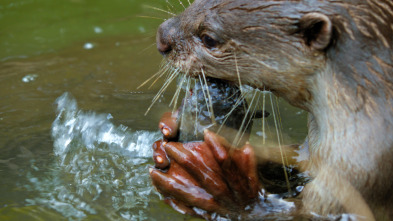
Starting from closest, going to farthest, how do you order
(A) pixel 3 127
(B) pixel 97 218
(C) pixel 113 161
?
1. (B) pixel 97 218
2. (C) pixel 113 161
3. (A) pixel 3 127

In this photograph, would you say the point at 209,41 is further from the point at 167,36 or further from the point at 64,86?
the point at 64,86

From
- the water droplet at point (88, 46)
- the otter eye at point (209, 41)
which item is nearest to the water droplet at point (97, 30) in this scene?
the water droplet at point (88, 46)

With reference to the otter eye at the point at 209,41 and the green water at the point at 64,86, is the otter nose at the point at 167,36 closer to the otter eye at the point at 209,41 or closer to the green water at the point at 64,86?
the otter eye at the point at 209,41

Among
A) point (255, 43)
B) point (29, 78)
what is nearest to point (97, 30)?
point (29, 78)

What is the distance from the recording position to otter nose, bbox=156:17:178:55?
8.30 feet

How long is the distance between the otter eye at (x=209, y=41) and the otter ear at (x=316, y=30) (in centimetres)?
38

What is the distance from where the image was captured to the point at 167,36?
2.54m

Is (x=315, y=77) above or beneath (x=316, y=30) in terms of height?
beneath

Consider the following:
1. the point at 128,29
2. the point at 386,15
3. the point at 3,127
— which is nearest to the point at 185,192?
the point at 386,15

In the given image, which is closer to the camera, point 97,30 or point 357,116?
point 357,116

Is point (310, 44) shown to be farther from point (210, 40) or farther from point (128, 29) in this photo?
point (128, 29)

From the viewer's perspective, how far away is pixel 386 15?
7.03 feet

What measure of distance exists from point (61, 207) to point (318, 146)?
3.98 feet

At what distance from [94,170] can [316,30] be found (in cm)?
143
